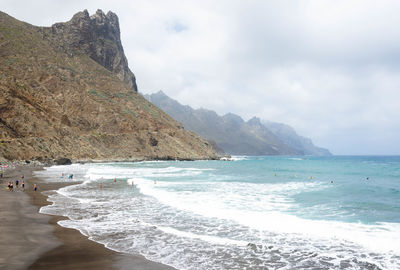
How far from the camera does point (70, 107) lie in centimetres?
9481

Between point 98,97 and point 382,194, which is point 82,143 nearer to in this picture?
point 98,97

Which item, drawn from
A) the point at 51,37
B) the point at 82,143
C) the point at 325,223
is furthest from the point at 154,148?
the point at 325,223

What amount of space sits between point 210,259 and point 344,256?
188 inches

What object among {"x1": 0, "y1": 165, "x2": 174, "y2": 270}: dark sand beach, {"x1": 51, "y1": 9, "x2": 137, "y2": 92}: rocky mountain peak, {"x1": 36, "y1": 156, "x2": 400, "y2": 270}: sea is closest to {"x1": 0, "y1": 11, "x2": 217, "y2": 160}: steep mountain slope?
{"x1": 51, "y1": 9, "x2": 137, "y2": 92}: rocky mountain peak

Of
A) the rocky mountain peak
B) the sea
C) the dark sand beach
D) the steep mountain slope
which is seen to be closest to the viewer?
the dark sand beach

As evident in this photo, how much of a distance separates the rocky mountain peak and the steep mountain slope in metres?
0.52

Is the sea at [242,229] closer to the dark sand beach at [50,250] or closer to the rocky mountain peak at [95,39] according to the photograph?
the dark sand beach at [50,250]

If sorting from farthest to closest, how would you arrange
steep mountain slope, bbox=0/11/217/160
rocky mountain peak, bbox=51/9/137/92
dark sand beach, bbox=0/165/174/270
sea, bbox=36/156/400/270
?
rocky mountain peak, bbox=51/9/137/92
steep mountain slope, bbox=0/11/217/160
sea, bbox=36/156/400/270
dark sand beach, bbox=0/165/174/270

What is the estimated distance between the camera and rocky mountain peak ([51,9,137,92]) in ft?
431

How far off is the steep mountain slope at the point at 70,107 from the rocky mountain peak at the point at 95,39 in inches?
20.5

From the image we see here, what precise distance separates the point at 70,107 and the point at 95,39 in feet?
208

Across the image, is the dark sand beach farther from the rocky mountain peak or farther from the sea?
the rocky mountain peak

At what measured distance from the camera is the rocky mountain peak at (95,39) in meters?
131

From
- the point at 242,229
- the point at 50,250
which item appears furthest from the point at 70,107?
the point at 50,250
